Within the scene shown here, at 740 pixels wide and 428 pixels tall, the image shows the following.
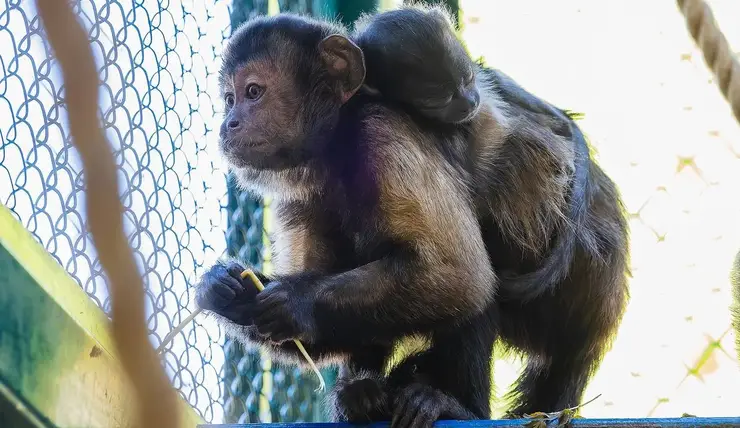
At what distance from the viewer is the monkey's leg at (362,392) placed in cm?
291

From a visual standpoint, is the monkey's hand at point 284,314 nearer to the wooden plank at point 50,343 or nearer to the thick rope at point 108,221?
the wooden plank at point 50,343

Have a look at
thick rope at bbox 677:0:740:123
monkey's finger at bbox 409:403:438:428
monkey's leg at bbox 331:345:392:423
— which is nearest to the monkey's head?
monkey's leg at bbox 331:345:392:423

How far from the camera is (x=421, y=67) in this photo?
3.31 metres

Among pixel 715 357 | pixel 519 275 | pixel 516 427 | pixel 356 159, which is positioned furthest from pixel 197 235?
pixel 715 357

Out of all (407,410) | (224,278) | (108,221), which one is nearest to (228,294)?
(224,278)

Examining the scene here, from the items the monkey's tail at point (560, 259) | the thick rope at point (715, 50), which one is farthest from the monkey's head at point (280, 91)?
the thick rope at point (715, 50)

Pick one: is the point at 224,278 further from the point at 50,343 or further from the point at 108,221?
the point at 108,221

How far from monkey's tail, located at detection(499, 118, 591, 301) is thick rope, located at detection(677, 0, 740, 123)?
129 cm

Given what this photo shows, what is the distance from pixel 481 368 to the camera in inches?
125

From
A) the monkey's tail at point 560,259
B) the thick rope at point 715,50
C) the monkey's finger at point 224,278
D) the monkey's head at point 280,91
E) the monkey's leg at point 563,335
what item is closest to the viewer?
the thick rope at point 715,50

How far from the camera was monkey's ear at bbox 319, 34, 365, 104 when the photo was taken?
3363 mm

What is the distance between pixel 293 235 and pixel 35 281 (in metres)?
1.38

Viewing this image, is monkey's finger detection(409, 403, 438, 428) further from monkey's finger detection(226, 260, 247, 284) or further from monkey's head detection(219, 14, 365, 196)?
monkey's head detection(219, 14, 365, 196)

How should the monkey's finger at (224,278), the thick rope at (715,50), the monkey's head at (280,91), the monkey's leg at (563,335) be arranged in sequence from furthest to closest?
the monkey's leg at (563,335) → the monkey's head at (280,91) → the monkey's finger at (224,278) → the thick rope at (715,50)
